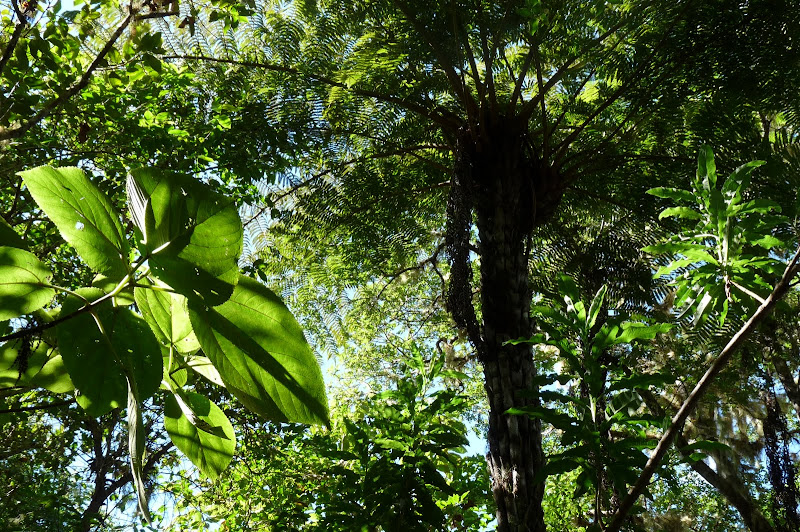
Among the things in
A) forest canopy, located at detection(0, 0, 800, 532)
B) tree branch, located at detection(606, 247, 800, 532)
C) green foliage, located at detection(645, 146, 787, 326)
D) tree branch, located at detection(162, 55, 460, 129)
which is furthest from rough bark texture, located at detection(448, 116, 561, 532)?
tree branch, located at detection(606, 247, 800, 532)

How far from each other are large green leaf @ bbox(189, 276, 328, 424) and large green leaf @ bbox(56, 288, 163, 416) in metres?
0.05

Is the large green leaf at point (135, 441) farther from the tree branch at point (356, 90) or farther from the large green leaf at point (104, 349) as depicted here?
the tree branch at point (356, 90)

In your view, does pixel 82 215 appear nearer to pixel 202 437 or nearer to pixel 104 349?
pixel 104 349

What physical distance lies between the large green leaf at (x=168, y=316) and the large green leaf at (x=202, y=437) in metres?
0.04

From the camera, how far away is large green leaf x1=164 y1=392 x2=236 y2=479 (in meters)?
0.42

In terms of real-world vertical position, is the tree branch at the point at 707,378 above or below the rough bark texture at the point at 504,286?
below

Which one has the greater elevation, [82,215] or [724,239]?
[724,239]

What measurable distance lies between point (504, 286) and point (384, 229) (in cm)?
192

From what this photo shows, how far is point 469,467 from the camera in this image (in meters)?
3.75

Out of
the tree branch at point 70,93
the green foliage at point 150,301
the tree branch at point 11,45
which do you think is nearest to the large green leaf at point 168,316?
the green foliage at point 150,301

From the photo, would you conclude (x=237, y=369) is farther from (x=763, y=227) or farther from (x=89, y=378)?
(x=763, y=227)

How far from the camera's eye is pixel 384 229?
4.60 meters

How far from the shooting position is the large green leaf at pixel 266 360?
1.12 feet

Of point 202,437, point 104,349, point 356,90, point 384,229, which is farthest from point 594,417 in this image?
point 384,229
